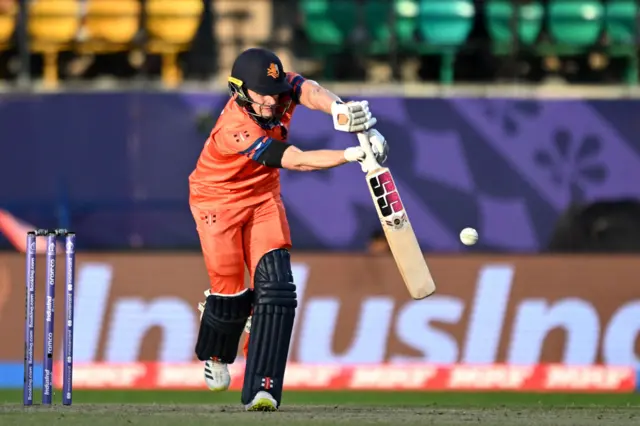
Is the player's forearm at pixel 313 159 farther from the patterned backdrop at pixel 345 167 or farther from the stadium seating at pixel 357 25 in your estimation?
the stadium seating at pixel 357 25

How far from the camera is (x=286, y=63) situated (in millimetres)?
14812

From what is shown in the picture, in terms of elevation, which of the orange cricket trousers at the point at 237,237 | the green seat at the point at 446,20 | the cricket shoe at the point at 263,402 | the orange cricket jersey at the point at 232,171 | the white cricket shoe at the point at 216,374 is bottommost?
the white cricket shoe at the point at 216,374

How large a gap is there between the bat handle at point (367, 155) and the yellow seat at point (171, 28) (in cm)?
797

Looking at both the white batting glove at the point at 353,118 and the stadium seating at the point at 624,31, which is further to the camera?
the stadium seating at the point at 624,31

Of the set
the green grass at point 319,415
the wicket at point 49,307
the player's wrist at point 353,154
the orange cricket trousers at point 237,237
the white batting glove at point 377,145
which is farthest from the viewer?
the wicket at point 49,307

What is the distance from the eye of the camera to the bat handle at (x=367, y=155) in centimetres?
695

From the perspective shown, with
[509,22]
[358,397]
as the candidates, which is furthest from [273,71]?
[509,22]

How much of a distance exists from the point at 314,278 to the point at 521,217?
10.0 ft

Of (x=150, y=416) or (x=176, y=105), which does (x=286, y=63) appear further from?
(x=150, y=416)

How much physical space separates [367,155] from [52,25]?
27.9ft

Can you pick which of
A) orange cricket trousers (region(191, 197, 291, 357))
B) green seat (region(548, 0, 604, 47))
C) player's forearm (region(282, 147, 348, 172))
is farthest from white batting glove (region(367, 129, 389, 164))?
green seat (region(548, 0, 604, 47))

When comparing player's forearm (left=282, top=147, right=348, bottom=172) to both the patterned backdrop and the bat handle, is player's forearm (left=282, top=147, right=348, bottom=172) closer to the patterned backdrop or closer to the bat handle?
the bat handle

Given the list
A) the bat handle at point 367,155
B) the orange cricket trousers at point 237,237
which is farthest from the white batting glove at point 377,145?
the orange cricket trousers at point 237,237

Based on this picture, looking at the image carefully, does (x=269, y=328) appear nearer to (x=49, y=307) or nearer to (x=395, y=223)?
(x=395, y=223)
